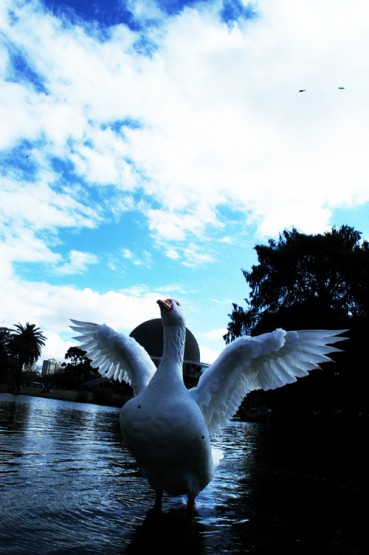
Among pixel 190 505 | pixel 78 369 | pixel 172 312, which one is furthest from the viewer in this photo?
pixel 78 369

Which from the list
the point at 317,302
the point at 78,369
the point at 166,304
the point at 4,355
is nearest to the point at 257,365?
the point at 166,304

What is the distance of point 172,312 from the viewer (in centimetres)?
549

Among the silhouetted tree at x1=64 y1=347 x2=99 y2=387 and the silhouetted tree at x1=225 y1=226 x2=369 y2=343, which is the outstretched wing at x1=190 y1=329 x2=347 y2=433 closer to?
the silhouetted tree at x1=225 y1=226 x2=369 y2=343

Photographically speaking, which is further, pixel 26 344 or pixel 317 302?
pixel 26 344

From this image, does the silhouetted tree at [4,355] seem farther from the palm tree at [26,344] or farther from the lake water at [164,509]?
the lake water at [164,509]

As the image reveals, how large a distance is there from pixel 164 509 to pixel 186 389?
4.80ft

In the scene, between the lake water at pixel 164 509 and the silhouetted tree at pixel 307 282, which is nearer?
the lake water at pixel 164 509

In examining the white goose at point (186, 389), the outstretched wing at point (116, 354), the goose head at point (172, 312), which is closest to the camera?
the white goose at point (186, 389)

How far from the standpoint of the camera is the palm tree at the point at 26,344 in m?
70.6

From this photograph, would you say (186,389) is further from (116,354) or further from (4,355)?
(4,355)

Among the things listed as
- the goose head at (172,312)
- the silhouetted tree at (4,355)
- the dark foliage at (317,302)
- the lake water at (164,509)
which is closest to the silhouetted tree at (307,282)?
the dark foliage at (317,302)

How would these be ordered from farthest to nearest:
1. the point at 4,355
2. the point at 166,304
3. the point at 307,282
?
the point at 4,355 → the point at 307,282 → the point at 166,304

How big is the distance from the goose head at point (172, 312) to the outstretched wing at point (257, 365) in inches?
26.1

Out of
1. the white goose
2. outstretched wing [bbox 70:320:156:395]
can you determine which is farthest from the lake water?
outstretched wing [bbox 70:320:156:395]
